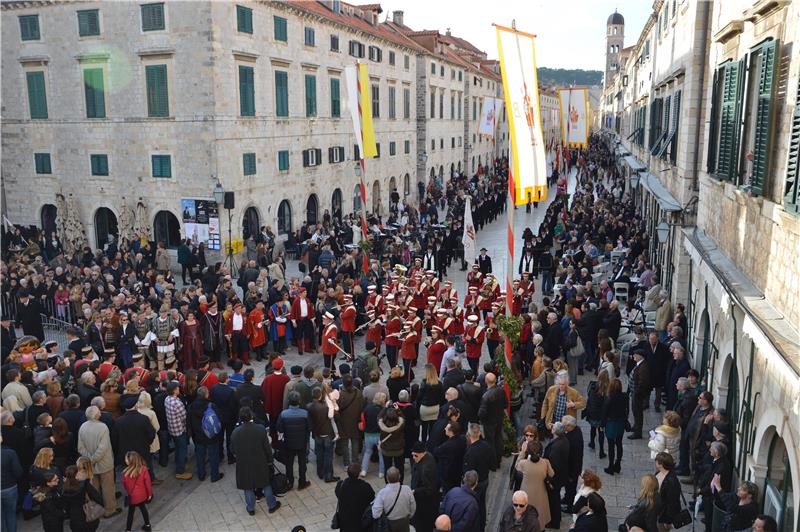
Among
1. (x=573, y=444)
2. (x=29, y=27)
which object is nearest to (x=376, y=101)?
(x=29, y=27)

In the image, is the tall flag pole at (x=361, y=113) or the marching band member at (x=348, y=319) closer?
the marching band member at (x=348, y=319)

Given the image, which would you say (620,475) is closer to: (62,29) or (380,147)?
(62,29)

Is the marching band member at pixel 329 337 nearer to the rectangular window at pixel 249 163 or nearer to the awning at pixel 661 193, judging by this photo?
the awning at pixel 661 193

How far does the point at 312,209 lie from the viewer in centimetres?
3095

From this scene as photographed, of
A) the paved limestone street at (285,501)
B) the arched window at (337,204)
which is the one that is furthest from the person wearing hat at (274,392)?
the arched window at (337,204)

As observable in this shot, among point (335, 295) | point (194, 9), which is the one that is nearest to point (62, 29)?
point (194, 9)

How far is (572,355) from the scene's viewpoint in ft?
45.3

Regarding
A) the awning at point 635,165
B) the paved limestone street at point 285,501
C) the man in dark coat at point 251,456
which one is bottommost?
the paved limestone street at point 285,501

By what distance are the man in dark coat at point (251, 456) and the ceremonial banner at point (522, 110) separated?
5.34m

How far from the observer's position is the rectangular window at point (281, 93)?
1053 inches

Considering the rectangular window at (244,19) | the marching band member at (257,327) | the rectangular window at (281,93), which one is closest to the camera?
the marching band member at (257,327)

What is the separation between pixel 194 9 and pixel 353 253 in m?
10.3

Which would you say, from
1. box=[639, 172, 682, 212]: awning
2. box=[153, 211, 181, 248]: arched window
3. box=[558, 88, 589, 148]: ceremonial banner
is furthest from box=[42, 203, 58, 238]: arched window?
box=[558, 88, 589, 148]: ceremonial banner

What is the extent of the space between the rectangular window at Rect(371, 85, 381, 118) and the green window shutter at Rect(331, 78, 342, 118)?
14.6 ft
